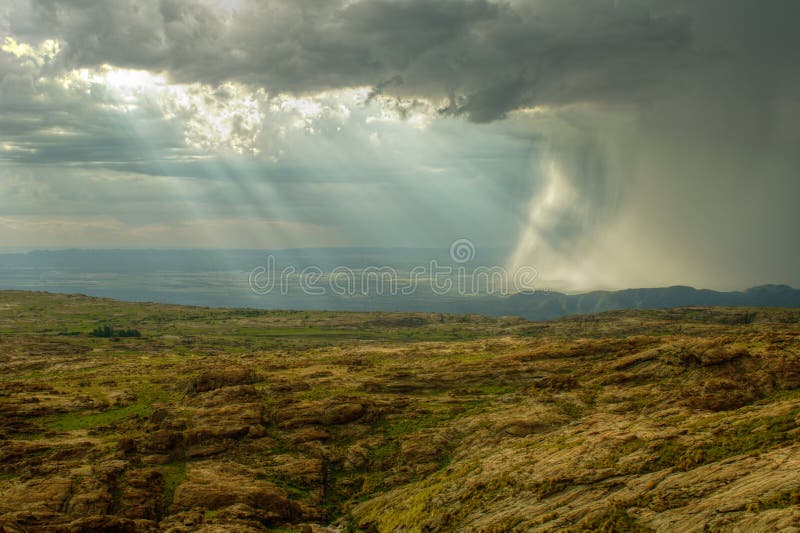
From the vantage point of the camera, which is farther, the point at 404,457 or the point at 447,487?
the point at 404,457

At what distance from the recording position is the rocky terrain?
31.5 m

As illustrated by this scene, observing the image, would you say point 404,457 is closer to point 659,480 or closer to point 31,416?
point 659,480

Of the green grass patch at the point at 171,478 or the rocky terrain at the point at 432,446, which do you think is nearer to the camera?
the rocky terrain at the point at 432,446

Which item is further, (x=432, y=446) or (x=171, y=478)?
(x=432, y=446)

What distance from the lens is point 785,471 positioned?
27.0m

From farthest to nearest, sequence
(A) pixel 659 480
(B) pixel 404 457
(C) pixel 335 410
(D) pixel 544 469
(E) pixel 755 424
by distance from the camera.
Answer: (C) pixel 335 410, (B) pixel 404 457, (D) pixel 544 469, (E) pixel 755 424, (A) pixel 659 480

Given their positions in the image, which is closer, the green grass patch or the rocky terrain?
the rocky terrain

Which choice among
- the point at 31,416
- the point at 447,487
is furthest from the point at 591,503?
the point at 31,416

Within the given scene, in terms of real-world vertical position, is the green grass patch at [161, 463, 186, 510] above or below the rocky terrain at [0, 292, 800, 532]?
below

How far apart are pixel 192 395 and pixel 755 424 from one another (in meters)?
61.5

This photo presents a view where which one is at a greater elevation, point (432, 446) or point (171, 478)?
point (432, 446)

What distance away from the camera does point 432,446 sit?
5306 centimetres

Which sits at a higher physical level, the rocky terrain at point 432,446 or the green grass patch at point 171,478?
the rocky terrain at point 432,446

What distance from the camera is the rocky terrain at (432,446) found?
31.5 metres
